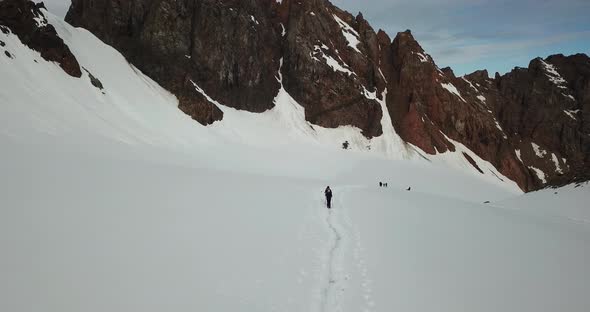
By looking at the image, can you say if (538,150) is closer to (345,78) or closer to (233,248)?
(345,78)

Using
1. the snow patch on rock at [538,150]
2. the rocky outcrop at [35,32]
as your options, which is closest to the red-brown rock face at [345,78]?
the snow patch on rock at [538,150]

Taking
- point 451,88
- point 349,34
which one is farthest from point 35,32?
point 451,88

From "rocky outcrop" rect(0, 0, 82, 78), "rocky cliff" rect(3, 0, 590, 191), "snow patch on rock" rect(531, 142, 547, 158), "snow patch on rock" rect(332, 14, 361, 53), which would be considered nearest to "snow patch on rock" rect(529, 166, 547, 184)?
"rocky cliff" rect(3, 0, 590, 191)

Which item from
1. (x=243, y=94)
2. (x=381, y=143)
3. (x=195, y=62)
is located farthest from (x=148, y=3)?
(x=381, y=143)

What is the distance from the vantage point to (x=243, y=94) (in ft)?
261

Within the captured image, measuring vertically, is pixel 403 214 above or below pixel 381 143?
below

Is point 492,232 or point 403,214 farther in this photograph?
point 403,214

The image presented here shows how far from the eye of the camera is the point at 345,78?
92.9 meters

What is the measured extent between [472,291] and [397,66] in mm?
106557

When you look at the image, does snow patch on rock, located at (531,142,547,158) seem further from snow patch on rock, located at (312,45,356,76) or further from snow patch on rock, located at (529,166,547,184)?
snow patch on rock, located at (312,45,356,76)

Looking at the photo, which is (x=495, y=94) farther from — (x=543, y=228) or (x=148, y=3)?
(x=543, y=228)

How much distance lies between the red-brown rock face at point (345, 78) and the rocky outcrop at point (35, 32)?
57.7ft

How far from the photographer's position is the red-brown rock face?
69.1 m

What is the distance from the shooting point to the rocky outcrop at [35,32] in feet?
147
